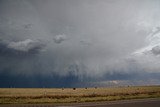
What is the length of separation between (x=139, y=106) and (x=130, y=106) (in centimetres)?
94

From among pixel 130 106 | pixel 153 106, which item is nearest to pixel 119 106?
pixel 130 106

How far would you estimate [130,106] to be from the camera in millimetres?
24281

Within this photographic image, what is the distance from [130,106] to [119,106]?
1.16 m

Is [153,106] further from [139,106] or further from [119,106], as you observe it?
[119,106]

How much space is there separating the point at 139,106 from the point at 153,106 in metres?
1.43

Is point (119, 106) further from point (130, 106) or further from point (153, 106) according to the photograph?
point (153, 106)

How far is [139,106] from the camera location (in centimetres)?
2417

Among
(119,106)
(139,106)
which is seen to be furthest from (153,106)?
(119,106)

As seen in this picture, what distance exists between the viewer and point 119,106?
80.5 ft

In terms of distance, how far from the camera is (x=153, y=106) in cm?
→ 2386

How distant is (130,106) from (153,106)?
2.37 m
